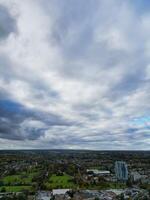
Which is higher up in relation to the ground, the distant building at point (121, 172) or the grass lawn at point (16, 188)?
the distant building at point (121, 172)

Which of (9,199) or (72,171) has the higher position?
(72,171)

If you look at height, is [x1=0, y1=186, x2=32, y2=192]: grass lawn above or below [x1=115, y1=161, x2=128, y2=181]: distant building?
below

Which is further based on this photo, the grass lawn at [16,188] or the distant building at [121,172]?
the distant building at [121,172]

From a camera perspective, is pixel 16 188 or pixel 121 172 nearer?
pixel 16 188

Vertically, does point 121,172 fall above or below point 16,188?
above

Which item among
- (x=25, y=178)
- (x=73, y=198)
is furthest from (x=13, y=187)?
(x=73, y=198)

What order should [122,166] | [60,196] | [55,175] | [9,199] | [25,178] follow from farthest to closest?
[122,166], [55,175], [25,178], [60,196], [9,199]

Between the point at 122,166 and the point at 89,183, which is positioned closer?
the point at 89,183

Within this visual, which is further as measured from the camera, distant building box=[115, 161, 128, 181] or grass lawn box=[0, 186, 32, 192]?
distant building box=[115, 161, 128, 181]

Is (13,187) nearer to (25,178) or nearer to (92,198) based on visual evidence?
(25,178)

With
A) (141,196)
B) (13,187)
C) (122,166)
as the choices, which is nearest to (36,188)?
(13,187)

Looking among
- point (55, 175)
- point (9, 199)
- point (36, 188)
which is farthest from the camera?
point (55, 175)
